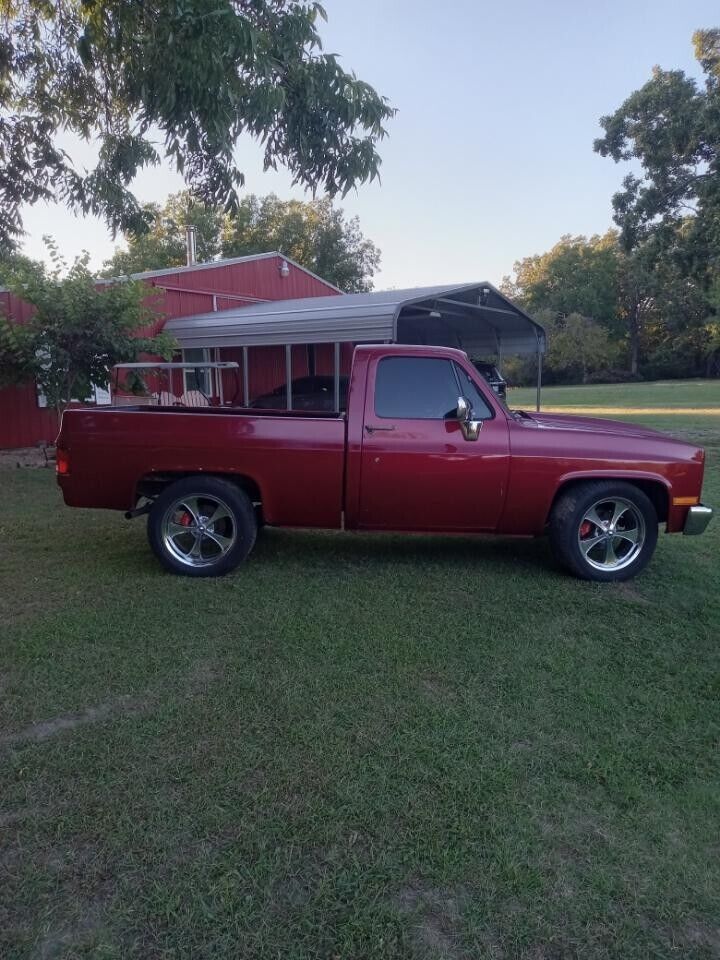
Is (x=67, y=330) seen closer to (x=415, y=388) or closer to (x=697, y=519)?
(x=415, y=388)

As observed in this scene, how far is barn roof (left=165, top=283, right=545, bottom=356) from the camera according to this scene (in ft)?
42.5

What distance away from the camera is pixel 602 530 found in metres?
5.49

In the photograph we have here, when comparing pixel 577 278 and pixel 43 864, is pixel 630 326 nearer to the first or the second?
pixel 577 278

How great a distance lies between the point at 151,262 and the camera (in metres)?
39.6

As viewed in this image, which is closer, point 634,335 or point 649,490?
point 649,490

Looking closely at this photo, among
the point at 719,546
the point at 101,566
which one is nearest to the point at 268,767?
the point at 101,566

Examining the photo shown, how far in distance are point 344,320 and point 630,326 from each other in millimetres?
→ 61325

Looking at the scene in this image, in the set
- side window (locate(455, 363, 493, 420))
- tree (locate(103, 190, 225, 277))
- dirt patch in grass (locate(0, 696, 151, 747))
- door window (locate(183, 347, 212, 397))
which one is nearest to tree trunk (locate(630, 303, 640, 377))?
tree (locate(103, 190, 225, 277))

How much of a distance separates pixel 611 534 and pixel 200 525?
331cm

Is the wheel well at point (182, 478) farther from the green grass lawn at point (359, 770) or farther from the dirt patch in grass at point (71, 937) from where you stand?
the dirt patch in grass at point (71, 937)

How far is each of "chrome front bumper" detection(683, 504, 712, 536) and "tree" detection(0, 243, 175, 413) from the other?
28.8 ft

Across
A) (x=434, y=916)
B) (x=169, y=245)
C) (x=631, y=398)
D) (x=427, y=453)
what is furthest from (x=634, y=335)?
(x=434, y=916)

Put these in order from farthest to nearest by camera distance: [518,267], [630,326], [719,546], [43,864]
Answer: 1. [518,267]
2. [630,326]
3. [719,546]
4. [43,864]

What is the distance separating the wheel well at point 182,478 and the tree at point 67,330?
19.3ft
